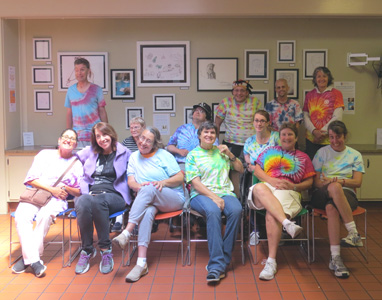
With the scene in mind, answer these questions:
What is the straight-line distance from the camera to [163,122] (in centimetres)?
596

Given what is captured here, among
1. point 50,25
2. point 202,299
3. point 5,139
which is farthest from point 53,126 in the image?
point 202,299

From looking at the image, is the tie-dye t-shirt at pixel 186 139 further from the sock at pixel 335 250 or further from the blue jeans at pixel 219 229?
the sock at pixel 335 250

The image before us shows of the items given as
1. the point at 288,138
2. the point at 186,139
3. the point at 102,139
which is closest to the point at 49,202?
the point at 102,139

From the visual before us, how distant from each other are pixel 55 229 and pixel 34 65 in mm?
2294

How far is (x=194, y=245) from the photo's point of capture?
14.4 feet

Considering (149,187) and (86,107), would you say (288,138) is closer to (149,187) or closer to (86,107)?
(149,187)

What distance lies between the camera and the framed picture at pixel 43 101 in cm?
596

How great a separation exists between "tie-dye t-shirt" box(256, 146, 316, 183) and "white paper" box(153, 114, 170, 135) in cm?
213

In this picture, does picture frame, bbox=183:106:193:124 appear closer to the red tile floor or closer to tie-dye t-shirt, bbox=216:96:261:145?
tie-dye t-shirt, bbox=216:96:261:145

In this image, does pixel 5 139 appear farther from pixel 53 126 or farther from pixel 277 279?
pixel 277 279

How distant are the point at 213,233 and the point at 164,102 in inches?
106

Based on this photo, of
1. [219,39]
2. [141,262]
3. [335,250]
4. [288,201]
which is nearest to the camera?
[141,262]

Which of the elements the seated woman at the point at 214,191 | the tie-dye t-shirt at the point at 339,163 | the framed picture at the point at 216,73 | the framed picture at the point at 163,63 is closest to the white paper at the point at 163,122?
the framed picture at the point at 163,63

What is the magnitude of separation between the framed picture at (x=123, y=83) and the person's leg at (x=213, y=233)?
8.35 feet
